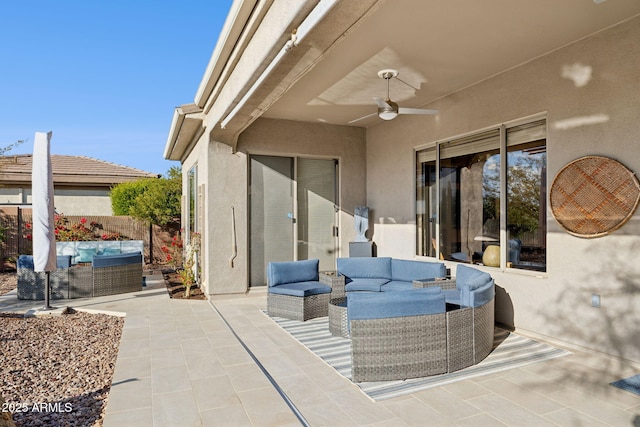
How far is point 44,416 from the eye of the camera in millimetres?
2861

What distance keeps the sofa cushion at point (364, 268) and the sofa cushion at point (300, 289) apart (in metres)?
0.56

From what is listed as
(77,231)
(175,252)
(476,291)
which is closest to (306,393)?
(476,291)

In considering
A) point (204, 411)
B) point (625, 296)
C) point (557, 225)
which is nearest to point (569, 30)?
point (557, 225)

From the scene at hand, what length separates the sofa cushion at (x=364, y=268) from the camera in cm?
639

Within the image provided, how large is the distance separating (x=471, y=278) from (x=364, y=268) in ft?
6.56

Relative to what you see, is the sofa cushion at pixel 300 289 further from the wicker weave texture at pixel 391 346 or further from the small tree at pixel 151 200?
the small tree at pixel 151 200

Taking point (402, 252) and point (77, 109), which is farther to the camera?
point (77, 109)

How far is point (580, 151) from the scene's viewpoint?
172 inches

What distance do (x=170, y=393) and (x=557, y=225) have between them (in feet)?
14.2

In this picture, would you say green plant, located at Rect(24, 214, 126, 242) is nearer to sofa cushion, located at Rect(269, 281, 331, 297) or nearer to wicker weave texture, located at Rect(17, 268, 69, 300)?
wicker weave texture, located at Rect(17, 268, 69, 300)

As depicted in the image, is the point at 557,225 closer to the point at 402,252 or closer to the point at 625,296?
the point at 625,296

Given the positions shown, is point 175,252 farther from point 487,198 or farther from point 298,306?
point 487,198

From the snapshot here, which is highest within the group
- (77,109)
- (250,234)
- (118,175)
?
(77,109)

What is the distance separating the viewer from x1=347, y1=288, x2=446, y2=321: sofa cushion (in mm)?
3445
